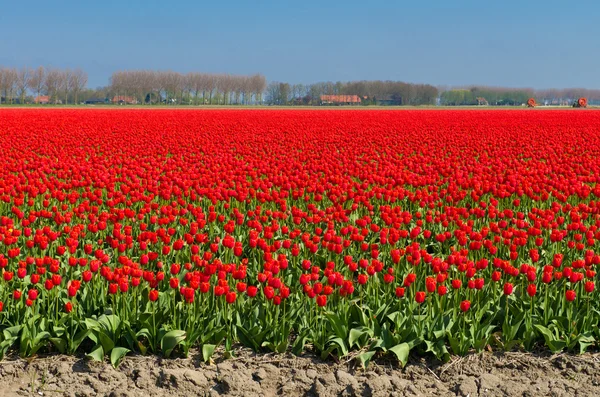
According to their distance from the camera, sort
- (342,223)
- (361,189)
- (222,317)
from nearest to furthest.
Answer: (222,317), (342,223), (361,189)

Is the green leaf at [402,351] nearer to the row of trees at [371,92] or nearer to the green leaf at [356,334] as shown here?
the green leaf at [356,334]

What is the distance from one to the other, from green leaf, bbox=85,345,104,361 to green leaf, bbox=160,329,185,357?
42 cm

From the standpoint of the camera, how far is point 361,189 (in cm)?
917

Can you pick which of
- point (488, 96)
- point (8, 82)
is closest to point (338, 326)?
point (8, 82)

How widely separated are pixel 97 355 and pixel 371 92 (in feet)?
542

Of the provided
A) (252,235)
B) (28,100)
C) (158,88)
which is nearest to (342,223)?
(252,235)

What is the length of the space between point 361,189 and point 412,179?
1.60 metres

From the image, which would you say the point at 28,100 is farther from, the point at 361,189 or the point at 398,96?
the point at 361,189

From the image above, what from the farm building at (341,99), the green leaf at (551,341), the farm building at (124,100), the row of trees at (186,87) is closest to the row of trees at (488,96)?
the farm building at (341,99)

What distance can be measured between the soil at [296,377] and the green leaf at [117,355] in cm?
4

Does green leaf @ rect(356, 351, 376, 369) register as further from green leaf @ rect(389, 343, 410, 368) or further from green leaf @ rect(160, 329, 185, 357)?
green leaf @ rect(160, 329, 185, 357)

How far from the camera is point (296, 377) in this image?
15.8ft

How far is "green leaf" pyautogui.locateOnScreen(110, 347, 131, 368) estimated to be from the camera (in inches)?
192

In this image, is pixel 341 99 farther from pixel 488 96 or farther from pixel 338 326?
pixel 338 326
